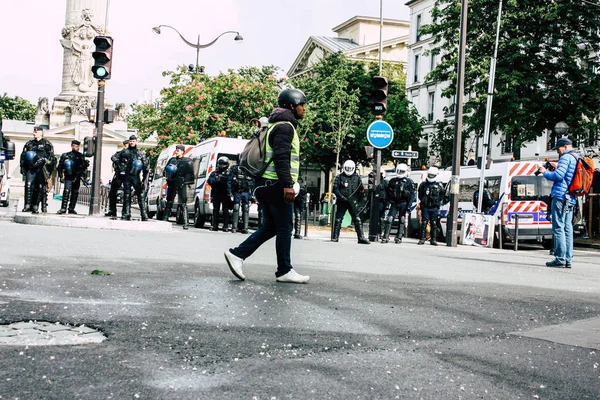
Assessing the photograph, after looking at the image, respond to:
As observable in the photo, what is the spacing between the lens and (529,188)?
22.5 meters

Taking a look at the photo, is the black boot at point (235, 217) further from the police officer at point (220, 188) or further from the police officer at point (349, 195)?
the police officer at point (349, 195)

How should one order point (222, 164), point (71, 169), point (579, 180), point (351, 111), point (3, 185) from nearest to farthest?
point (579, 180)
point (71, 169)
point (222, 164)
point (3, 185)
point (351, 111)

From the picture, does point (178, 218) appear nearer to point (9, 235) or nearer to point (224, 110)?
point (9, 235)

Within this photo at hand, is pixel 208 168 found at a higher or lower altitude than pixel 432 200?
higher

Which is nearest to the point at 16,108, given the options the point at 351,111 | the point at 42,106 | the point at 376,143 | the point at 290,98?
the point at 42,106

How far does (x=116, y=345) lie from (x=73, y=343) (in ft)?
0.72

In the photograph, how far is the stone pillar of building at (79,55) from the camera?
2234 inches

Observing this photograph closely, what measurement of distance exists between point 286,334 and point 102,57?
1291cm

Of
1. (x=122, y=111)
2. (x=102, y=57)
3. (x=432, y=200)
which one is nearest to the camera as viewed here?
(x=102, y=57)

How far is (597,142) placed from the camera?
3128 cm

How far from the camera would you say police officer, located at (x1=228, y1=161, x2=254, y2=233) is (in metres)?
19.7

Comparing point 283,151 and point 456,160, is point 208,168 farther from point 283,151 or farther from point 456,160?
point 283,151

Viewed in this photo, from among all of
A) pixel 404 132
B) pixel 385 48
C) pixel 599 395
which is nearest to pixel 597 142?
pixel 404 132

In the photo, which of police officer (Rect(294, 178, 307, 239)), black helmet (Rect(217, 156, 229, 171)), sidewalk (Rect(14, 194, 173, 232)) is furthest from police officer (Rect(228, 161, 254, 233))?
sidewalk (Rect(14, 194, 173, 232))
